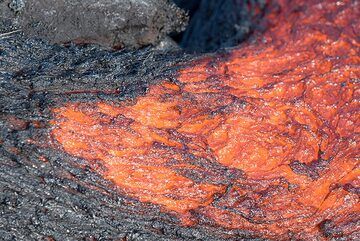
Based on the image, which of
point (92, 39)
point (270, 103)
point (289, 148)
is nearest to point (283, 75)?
point (270, 103)

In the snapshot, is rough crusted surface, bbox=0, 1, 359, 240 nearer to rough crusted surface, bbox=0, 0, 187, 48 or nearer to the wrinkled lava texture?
the wrinkled lava texture

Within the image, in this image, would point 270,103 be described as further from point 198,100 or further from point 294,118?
point 198,100

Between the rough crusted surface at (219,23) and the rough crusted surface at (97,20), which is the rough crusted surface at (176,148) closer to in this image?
the rough crusted surface at (97,20)

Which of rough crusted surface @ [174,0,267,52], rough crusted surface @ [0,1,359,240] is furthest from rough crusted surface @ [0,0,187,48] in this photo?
rough crusted surface @ [174,0,267,52]

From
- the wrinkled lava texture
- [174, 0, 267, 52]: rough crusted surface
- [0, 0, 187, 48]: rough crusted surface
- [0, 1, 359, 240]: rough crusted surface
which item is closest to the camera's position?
[0, 1, 359, 240]: rough crusted surface

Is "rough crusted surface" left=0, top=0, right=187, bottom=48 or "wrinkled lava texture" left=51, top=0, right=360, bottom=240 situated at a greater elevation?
"rough crusted surface" left=0, top=0, right=187, bottom=48

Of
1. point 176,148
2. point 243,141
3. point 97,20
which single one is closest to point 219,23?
point 97,20
